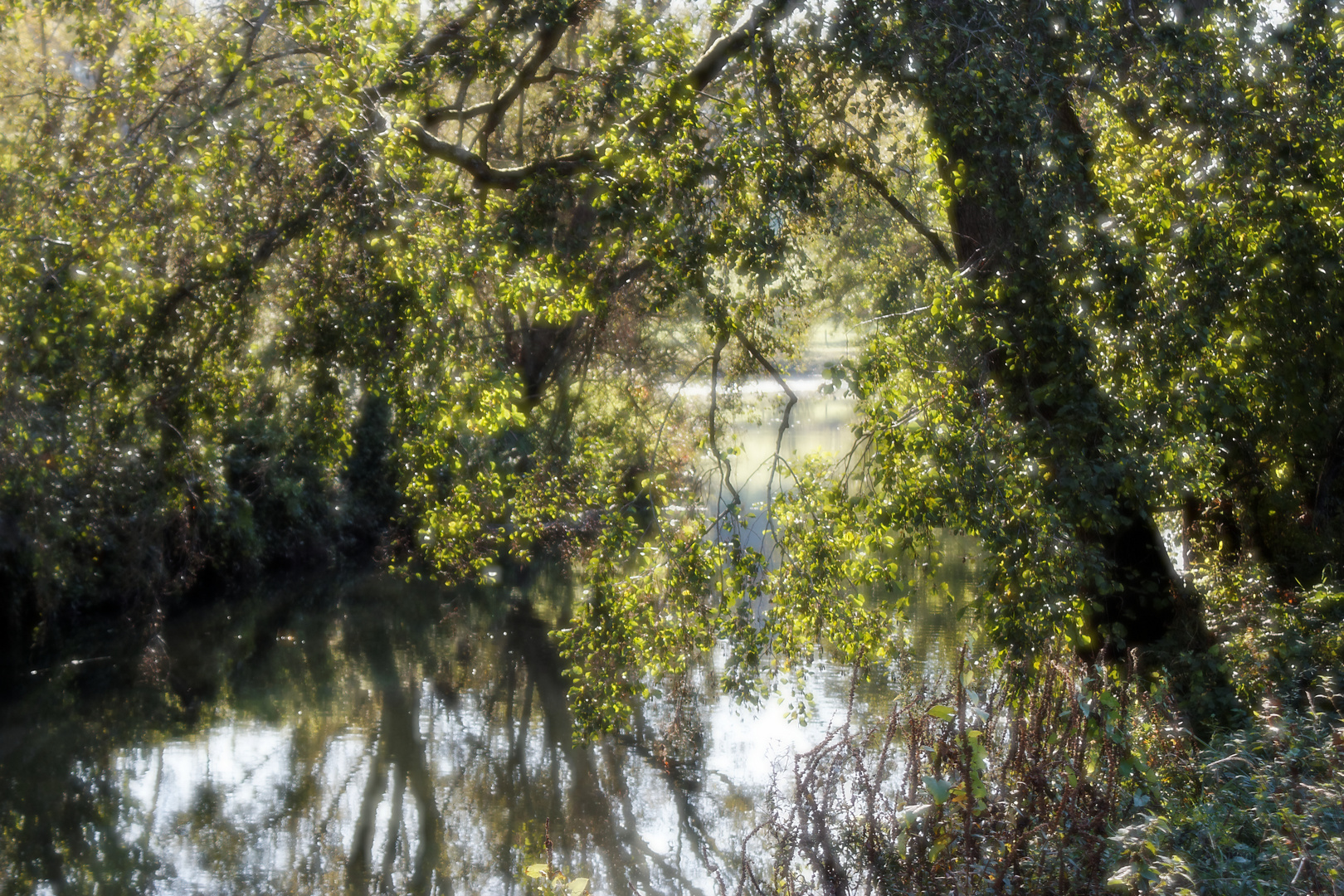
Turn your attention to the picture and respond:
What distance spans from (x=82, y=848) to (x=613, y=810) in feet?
12.9

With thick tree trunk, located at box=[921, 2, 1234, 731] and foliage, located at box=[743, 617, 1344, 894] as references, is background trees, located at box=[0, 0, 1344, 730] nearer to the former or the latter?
thick tree trunk, located at box=[921, 2, 1234, 731]

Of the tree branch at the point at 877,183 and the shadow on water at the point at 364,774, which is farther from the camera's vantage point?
the shadow on water at the point at 364,774

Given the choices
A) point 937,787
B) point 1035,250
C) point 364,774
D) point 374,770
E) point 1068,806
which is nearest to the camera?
point 937,787

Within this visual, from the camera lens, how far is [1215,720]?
6777 millimetres

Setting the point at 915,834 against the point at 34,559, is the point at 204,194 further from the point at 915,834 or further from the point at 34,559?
the point at 34,559

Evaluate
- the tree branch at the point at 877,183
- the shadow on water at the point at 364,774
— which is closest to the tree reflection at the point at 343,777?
the shadow on water at the point at 364,774

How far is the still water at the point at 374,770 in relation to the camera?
848 cm

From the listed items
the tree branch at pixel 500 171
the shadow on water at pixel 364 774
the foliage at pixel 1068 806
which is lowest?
the foliage at pixel 1068 806

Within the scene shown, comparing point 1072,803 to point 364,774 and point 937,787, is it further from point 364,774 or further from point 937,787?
point 364,774

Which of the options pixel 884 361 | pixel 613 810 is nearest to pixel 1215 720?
pixel 884 361

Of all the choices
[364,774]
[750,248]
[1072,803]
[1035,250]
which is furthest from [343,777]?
[1035,250]

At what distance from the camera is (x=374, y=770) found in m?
10.5

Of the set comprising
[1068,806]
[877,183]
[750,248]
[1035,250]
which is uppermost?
[877,183]

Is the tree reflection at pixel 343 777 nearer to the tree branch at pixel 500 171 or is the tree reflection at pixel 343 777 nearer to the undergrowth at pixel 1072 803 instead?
the undergrowth at pixel 1072 803
